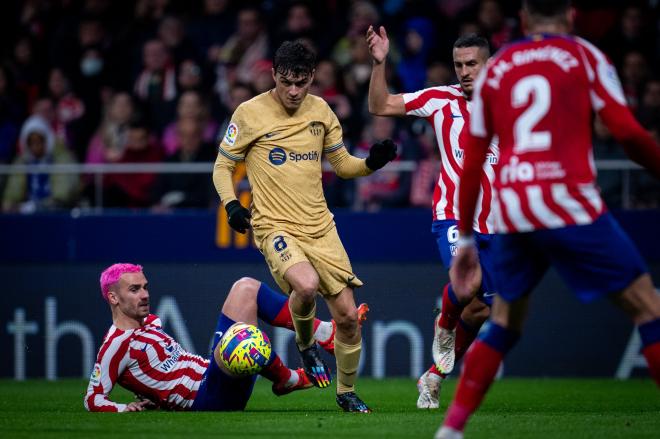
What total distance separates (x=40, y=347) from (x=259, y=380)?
2.47 meters

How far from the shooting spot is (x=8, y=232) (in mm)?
13086

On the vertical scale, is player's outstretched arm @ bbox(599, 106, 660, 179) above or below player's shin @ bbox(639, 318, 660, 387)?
above

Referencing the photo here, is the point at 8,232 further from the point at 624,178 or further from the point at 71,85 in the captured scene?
the point at 624,178

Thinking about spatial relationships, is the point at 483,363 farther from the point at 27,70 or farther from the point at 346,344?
the point at 27,70

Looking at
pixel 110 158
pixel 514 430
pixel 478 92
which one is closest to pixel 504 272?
pixel 478 92

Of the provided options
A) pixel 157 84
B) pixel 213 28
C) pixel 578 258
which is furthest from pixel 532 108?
pixel 213 28

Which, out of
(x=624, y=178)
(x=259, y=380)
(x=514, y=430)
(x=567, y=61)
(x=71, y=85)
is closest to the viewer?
(x=567, y=61)

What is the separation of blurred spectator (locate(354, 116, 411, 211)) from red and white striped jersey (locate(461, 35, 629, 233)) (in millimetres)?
6600

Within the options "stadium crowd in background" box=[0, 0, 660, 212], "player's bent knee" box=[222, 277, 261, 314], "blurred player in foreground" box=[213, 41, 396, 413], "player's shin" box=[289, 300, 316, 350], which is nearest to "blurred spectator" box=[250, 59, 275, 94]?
"stadium crowd in background" box=[0, 0, 660, 212]

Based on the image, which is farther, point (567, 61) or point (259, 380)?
point (259, 380)

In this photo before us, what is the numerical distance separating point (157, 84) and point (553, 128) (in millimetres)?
10102

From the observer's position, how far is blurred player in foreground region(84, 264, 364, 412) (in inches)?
312

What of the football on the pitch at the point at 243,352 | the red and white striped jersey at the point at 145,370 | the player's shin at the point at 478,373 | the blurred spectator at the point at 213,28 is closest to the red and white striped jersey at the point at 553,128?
the player's shin at the point at 478,373

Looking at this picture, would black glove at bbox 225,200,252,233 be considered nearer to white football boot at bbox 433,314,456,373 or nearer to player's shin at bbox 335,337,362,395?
player's shin at bbox 335,337,362,395
